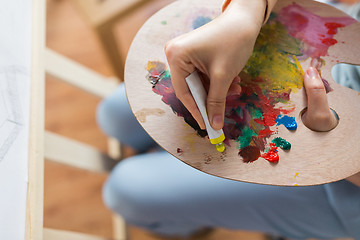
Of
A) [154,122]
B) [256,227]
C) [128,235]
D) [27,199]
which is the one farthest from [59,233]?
[128,235]

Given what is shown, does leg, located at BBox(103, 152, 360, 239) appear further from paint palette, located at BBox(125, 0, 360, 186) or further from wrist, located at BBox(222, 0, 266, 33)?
wrist, located at BBox(222, 0, 266, 33)

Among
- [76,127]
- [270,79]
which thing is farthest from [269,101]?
[76,127]

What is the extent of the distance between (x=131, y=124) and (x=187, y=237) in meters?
0.43

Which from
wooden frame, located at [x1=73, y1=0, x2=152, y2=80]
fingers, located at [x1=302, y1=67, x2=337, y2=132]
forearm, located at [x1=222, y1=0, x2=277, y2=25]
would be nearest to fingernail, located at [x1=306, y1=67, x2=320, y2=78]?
fingers, located at [x1=302, y1=67, x2=337, y2=132]

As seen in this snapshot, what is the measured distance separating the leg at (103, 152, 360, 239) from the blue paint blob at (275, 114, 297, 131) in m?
0.13

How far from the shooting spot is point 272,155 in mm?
427

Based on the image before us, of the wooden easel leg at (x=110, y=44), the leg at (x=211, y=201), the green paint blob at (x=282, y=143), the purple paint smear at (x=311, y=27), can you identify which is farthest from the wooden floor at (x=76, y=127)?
the green paint blob at (x=282, y=143)

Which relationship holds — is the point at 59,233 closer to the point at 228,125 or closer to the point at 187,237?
the point at 228,125

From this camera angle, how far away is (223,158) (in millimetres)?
427

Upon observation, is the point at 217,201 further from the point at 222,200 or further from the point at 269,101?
the point at 269,101

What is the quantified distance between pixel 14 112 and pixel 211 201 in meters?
0.34

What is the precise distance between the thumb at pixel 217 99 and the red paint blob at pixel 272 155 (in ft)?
0.23

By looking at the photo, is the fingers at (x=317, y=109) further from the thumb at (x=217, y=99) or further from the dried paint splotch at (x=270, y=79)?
the thumb at (x=217, y=99)

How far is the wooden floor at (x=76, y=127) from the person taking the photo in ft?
3.27
